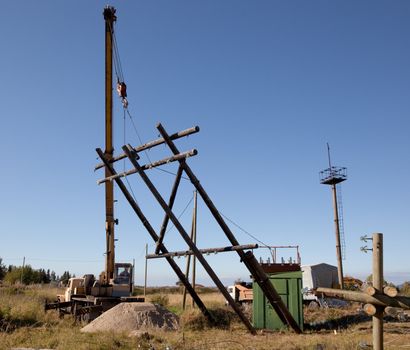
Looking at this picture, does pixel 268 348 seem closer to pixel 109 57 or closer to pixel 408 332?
pixel 408 332

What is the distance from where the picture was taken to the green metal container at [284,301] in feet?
51.2

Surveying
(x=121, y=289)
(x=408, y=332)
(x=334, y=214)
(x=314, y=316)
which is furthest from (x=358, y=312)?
(x=334, y=214)

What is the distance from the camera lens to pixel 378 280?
728 cm

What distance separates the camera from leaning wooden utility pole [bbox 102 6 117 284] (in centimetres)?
2234

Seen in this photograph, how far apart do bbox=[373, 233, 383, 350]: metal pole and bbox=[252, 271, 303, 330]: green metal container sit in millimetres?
8347

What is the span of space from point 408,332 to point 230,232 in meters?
6.11

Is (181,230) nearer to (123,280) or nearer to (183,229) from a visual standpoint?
(183,229)

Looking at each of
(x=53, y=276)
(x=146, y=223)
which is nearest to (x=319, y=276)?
(x=146, y=223)

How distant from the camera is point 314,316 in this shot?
61.3 feet

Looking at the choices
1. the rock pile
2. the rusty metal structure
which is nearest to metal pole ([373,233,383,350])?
the rusty metal structure

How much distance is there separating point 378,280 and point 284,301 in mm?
9011

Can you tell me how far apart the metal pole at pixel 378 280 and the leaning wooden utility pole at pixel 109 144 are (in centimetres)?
1618

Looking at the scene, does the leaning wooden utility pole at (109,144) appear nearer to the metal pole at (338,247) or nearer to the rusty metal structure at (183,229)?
the rusty metal structure at (183,229)

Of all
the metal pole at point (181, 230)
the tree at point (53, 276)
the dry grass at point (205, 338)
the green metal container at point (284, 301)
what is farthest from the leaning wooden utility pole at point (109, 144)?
the tree at point (53, 276)
